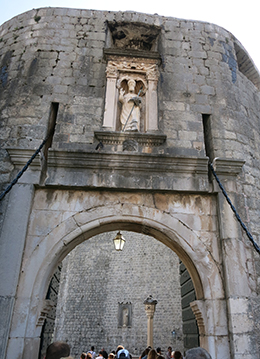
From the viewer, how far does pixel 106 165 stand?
4.43m

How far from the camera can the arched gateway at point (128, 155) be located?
382 cm

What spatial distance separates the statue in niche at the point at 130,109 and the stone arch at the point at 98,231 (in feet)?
4.65

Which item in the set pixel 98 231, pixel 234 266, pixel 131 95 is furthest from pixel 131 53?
pixel 234 266

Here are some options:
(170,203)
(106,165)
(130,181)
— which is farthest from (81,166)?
(170,203)

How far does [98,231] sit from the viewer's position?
437 centimetres

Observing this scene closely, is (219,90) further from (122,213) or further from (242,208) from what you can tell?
(122,213)

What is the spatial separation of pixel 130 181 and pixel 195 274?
157 centimetres

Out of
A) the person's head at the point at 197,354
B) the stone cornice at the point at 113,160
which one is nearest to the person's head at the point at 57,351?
the person's head at the point at 197,354

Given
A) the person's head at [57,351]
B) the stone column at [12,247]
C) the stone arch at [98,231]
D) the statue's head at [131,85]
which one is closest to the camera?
the person's head at [57,351]

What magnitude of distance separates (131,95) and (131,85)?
190mm

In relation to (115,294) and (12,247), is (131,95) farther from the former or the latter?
(115,294)

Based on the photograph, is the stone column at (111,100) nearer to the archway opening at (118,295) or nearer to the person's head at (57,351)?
the person's head at (57,351)

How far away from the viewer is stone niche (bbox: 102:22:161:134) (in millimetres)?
5020

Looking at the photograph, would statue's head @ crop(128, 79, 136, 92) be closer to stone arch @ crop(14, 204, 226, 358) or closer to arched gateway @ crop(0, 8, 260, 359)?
arched gateway @ crop(0, 8, 260, 359)
